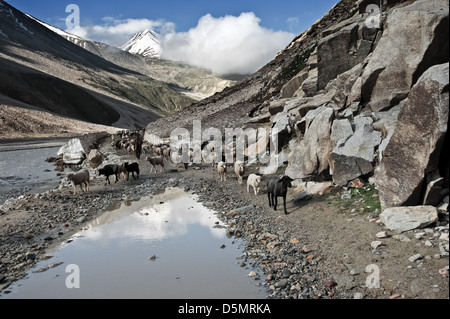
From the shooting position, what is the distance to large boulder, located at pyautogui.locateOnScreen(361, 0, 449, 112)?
1177cm

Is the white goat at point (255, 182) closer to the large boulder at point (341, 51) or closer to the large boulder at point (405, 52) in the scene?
the large boulder at point (405, 52)

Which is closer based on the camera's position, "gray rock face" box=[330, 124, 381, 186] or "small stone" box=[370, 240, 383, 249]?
"small stone" box=[370, 240, 383, 249]

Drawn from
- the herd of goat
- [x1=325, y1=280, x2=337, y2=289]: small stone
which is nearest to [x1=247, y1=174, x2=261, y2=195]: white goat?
the herd of goat

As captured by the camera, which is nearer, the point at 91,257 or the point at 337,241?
the point at 337,241

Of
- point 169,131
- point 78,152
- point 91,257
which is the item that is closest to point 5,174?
point 78,152

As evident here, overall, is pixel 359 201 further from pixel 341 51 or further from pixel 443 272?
pixel 341 51

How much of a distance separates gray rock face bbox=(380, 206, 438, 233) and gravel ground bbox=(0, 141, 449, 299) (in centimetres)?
18

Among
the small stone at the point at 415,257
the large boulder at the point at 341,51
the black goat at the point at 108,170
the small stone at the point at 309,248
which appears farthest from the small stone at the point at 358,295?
the black goat at the point at 108,170

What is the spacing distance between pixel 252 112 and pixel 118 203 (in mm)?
21135

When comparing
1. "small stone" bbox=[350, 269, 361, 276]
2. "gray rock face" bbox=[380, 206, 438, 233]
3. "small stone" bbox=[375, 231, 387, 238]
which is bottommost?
"small stone" bbox=[350, 269, 361, 276]

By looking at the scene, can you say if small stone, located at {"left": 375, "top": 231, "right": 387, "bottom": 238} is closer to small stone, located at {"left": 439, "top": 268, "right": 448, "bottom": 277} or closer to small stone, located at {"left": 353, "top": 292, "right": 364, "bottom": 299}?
small stone, located at {"left": 439, "top": 268, "right": 448, "bottom": 277}
